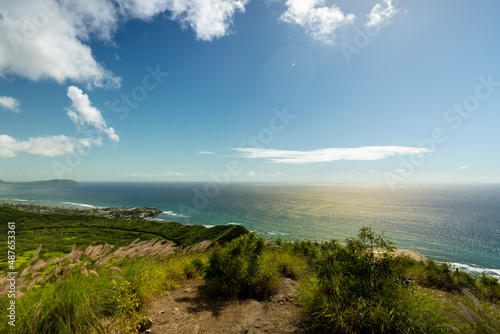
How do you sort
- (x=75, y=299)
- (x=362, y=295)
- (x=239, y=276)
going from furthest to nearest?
(x=239, y=276), (x=362, y=295), (x=75, y=299)

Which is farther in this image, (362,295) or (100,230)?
(100,230)

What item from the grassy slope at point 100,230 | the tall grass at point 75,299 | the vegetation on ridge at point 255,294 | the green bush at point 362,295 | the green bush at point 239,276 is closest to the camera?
the tall grass at point 75,299

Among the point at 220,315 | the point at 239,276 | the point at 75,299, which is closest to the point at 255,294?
the point at 239,276

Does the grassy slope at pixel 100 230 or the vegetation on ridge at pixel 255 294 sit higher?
the vegetation on ridge at pixel 255 294

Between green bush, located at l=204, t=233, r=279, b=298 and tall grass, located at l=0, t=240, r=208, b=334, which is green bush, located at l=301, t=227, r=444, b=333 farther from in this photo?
tall grass, located at l=0, t=240, r=208, b=334

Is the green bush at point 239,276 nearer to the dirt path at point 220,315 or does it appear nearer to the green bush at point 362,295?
the dirt path at point 220,315

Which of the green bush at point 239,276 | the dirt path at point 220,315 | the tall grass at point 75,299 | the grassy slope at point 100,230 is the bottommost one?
the grassy slope at point 100,230

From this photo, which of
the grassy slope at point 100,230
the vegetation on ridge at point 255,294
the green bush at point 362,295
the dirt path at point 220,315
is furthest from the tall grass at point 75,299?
the grassy slope at point 100,230

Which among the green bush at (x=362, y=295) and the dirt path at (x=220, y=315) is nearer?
the green bush at (x=362, y=295)

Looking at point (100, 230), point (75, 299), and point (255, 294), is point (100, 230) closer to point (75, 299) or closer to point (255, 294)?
point (75, 299)

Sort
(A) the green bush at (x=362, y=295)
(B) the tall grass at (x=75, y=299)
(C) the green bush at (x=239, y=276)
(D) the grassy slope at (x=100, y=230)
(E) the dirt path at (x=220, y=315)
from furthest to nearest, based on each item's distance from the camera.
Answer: (D) the grassy slope at (x=100, y=230) < (C) the green bush at (x=239, y=276) < (E) the dirt path at (x=220, y=315) < (A) the green bush at (x=362, y=295) < (B) the tall grass at (x=75, y=299)
